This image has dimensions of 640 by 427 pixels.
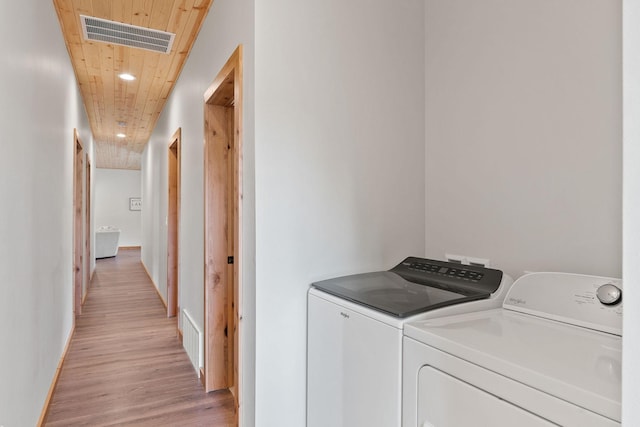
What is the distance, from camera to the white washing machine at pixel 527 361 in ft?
2.64

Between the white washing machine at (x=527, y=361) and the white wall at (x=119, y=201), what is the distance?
12.3 meters

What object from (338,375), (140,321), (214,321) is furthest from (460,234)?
A: (140,321)

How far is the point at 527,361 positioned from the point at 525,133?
1.12 metres

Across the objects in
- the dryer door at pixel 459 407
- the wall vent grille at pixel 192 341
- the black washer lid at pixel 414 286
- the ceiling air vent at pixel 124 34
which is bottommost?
the wall vent grille at pixel 192 341

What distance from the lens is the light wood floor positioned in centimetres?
229

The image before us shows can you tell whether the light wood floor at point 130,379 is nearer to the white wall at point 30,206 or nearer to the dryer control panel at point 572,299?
the white wall at point 30,206

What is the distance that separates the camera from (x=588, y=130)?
1430 mm

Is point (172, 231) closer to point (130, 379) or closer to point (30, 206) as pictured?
point (130, 379)

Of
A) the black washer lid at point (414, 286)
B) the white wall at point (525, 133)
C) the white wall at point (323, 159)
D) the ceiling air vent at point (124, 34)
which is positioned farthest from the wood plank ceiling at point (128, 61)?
the black washer lid at point (414, 286)

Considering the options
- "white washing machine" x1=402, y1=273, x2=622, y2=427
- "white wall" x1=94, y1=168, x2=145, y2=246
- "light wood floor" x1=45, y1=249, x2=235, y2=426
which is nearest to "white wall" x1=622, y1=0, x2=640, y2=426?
"white washing machine" x1=402, y1=273, x2=622, y2=427

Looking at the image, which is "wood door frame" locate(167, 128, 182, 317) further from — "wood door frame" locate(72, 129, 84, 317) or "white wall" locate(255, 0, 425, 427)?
"white wall" locate(255, 0, 425, 427)

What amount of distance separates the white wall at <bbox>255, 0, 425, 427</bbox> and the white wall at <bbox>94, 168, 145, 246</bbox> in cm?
1155

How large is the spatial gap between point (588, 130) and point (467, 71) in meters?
0.72

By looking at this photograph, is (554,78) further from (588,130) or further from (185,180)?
(185,180)
